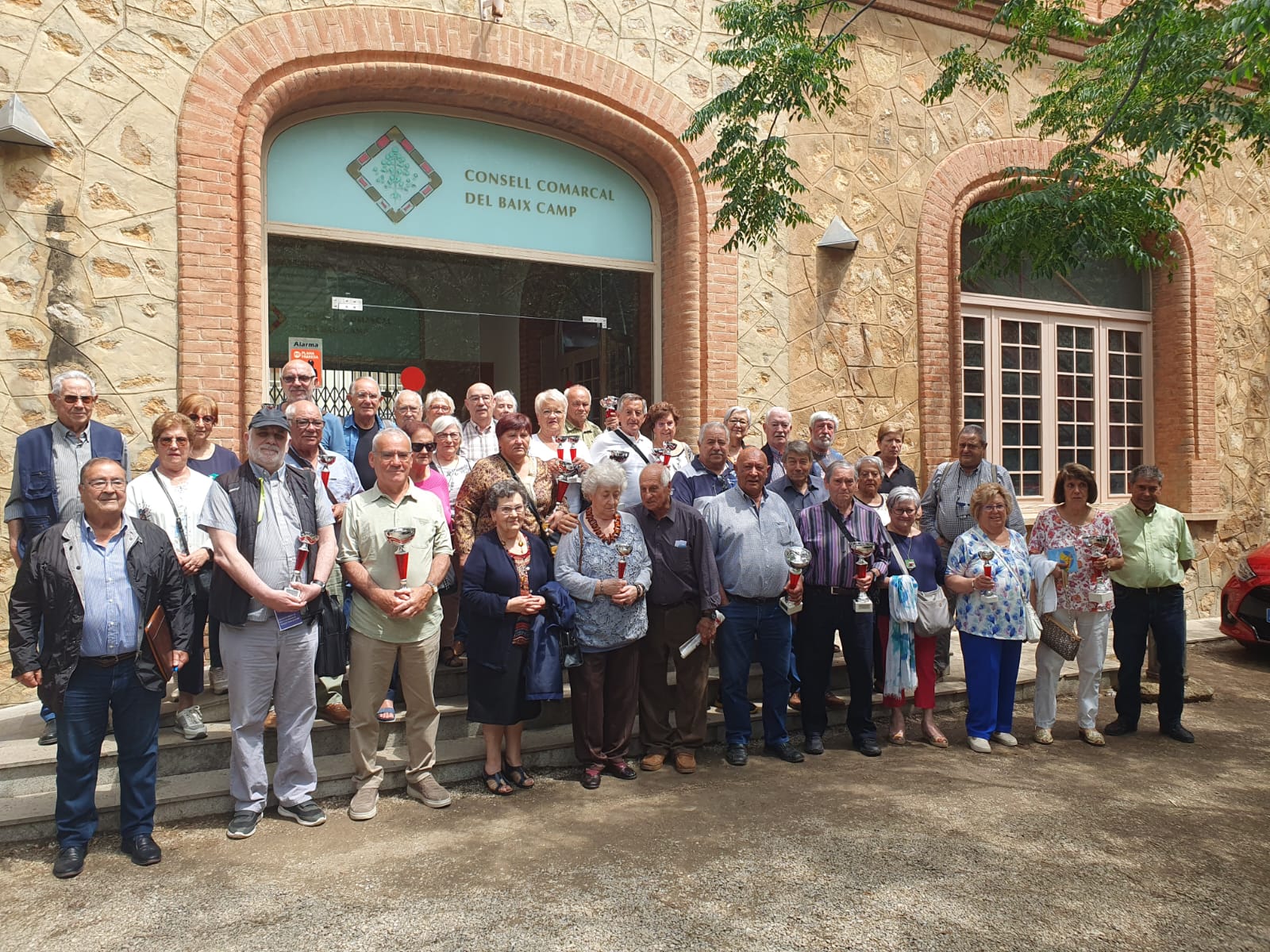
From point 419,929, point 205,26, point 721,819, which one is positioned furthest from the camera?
point 205,26

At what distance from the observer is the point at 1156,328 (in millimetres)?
12125

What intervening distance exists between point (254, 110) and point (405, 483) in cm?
395

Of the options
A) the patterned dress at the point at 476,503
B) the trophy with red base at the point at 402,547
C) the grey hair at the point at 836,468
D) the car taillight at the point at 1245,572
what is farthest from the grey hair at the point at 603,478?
the car taillight at the point at 1245,572

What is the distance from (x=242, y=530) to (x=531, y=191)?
526cm

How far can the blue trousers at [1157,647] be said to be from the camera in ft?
22.6

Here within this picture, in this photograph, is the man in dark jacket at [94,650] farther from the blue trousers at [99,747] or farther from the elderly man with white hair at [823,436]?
the elderly man with white hair at [823,436]

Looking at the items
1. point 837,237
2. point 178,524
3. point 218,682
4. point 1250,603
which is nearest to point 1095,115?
point 837,237

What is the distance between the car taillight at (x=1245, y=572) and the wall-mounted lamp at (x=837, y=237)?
506 centimetres

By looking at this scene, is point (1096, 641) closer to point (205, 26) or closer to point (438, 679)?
point (438, 679)

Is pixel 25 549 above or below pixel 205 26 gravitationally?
below

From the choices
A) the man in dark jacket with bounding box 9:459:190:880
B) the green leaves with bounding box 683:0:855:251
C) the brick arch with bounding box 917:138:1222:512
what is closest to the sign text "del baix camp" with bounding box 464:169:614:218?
the green leaves with bounding box 683:0:855:251

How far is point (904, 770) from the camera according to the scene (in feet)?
19.5

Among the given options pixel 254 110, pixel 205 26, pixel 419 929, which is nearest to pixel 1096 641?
pixel 419 929

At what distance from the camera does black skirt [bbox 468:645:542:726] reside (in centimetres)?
534
